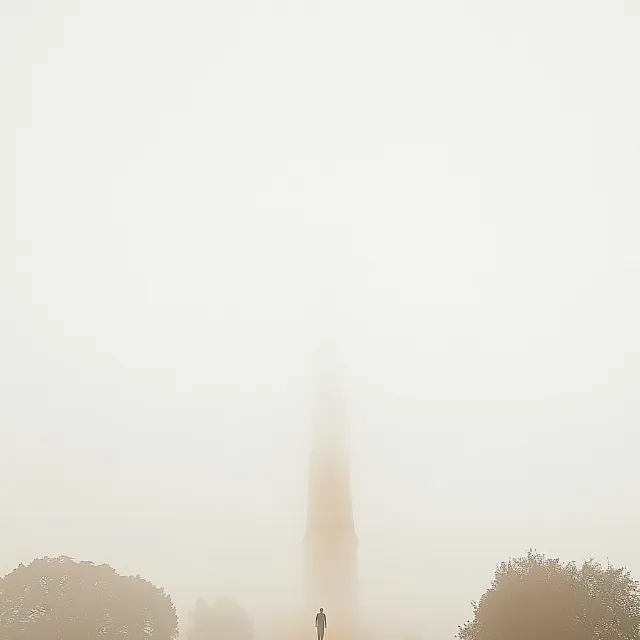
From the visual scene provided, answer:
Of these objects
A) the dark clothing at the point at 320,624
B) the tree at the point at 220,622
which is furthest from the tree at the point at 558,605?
the tree at the point at 220,622

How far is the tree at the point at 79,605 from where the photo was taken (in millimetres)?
70812

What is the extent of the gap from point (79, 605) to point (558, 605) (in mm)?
51476

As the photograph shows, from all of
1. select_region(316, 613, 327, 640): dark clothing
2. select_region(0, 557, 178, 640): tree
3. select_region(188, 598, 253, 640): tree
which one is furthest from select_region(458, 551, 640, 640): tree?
select_region(188, 598, 253, 640): tree

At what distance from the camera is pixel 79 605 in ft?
239

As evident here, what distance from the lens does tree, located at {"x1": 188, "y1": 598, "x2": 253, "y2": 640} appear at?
4619 inches

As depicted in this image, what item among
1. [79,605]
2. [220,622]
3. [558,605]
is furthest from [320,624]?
[220,622]

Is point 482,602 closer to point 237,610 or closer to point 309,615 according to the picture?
point 237,610

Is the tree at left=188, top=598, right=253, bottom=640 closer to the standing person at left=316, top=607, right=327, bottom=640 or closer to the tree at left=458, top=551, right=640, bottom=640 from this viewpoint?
the tree at left=458, top=551, right=640, bottom=640

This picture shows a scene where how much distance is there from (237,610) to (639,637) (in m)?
→ 86.4

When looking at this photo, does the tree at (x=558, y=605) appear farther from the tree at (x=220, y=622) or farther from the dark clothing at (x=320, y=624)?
the tree at (x=220, y=622)

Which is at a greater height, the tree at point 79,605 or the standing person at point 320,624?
the tree at point 79,605

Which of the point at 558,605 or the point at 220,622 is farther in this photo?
the point at 220,622

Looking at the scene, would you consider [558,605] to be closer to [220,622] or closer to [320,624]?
[320,624]

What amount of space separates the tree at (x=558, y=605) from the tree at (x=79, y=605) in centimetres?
3759
